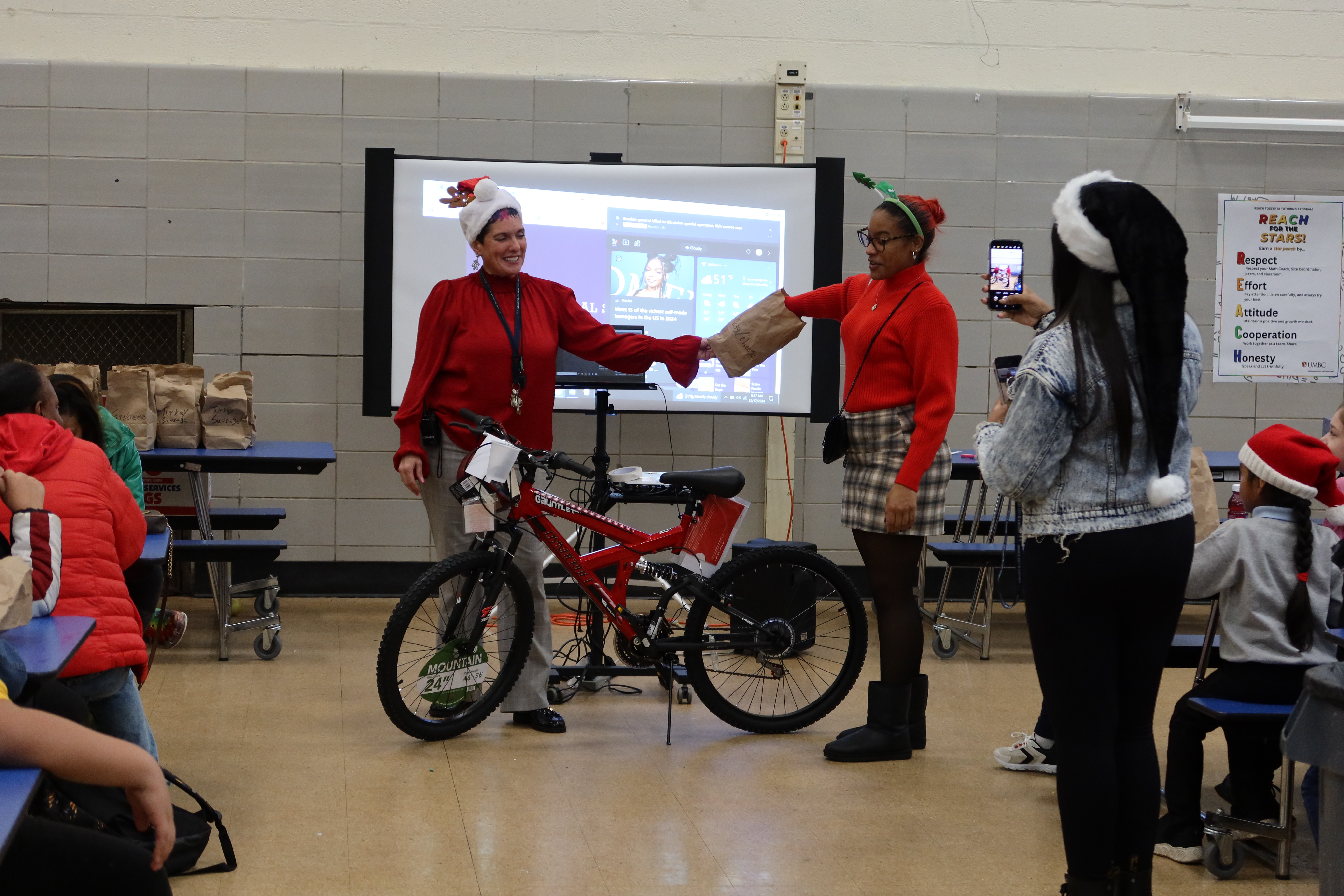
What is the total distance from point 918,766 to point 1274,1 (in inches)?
187

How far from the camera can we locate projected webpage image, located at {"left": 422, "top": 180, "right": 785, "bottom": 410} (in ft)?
18.2

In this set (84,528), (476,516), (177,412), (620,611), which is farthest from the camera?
(177,412)

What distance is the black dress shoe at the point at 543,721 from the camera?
3594 millimetres

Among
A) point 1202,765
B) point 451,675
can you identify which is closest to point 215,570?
point 451,675

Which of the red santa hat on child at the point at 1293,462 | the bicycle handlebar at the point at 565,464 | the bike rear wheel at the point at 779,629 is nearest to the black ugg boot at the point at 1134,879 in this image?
the red santa hat on child at the point at 1293,462

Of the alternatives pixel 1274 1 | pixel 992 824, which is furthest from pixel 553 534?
pixel 1274 1

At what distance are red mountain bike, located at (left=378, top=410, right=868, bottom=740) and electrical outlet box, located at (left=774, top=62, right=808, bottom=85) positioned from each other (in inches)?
115

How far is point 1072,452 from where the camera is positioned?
196 cm

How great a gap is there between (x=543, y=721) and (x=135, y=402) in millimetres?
2146

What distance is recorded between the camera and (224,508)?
5.51m

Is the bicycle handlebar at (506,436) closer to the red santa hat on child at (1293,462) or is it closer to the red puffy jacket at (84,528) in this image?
the red puffy jacket at (84,528)

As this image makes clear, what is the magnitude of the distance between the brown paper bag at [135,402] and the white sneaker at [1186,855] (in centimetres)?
367

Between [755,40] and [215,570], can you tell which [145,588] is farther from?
[755,40]

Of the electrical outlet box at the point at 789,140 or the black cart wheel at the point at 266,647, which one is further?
the electrical outlet box at the point at 789,140
